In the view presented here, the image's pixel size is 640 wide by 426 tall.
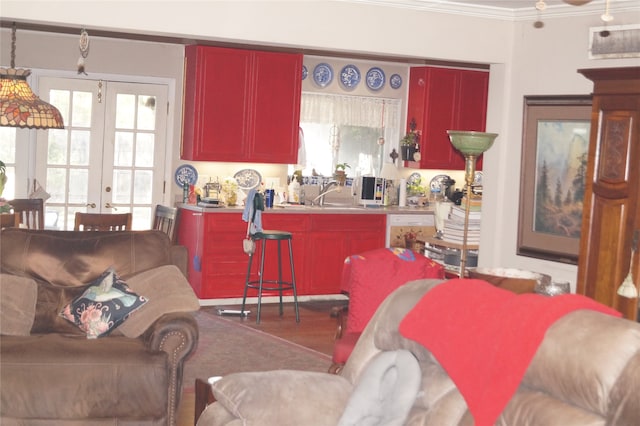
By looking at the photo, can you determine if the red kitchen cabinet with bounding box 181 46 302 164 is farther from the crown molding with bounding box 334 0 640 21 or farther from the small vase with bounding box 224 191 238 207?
the crown molding with bounding box 334 0 640 21

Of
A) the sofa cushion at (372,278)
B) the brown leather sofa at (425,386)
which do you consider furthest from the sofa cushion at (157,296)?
the brown leather sofa at (425,386)

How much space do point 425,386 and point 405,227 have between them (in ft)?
20.0

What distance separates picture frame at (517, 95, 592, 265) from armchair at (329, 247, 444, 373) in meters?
1.48

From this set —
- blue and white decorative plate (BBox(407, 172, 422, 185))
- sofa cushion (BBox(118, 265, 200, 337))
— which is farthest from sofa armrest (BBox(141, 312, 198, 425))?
blue and white decorative plate (BBox(407, 172, 422, 185))

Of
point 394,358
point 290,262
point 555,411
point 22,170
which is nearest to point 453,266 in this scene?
point 290,262

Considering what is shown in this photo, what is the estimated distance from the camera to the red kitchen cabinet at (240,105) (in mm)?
8672

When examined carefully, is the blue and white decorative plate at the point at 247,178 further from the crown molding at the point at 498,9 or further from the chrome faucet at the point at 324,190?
the crown molding at the point at 498,9

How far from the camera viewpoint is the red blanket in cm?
290

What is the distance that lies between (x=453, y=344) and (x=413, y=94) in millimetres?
7194

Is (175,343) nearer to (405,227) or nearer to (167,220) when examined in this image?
(167,220)

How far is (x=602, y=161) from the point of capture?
5.27 metres

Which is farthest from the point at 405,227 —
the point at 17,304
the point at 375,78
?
the point at 17,304

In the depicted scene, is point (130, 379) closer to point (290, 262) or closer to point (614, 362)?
point (614, 362)

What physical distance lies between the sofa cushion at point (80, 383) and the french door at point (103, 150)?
4257mm
